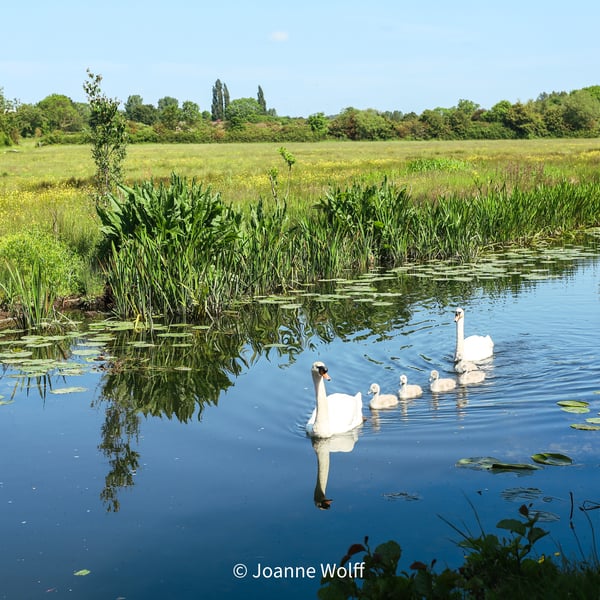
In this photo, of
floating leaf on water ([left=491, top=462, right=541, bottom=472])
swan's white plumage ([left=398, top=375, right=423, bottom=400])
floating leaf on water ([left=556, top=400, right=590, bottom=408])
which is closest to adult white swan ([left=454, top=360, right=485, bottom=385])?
swan's white plumage ([left=398, top=375, right=423, bottom=400])

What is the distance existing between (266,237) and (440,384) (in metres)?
6.33

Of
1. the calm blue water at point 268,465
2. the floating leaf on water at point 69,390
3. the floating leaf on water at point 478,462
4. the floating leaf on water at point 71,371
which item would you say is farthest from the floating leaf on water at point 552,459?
the floating leaf on water at point 71,371

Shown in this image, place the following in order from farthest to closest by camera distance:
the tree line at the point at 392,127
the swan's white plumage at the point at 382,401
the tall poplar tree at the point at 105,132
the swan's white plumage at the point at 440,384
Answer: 1. the tree line at the point at 392,127
2. the tall poplar tree at the point at 105,132
3. the swan's white plumage at the point at 440,384
4. the swan's white plumage at the point at 382,401

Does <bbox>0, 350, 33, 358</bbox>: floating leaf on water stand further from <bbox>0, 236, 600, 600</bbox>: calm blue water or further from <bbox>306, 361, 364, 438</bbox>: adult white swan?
<bbox>306, 361, 364, 438</bbox>: adult white swan

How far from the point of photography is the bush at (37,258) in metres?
13.3

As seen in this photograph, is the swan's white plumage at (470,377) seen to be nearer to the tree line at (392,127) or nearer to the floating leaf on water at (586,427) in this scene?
the floating leaf on water at (586,427)

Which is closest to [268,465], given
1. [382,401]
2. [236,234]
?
[382,401]

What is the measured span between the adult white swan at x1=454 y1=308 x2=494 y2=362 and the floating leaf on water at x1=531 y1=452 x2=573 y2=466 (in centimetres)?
337

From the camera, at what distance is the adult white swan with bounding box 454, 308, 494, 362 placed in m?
10.2

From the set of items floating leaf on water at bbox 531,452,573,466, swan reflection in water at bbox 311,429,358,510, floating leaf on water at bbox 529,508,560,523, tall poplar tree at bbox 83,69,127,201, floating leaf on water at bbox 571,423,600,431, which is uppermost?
tall poplar tree at bbox 83,69,127,201

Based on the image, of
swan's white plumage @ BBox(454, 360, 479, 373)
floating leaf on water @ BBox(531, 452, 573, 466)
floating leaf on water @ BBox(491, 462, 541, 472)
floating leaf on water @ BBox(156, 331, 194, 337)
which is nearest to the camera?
floating leaf on water @ BBox(491, 462, 541, 472)

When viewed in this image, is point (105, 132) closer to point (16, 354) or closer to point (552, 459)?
point (16, 354)

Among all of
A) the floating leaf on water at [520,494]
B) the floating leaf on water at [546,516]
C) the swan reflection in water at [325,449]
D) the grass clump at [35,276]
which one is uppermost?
the grass clump at [35,276]

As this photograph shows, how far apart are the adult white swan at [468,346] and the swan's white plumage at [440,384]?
864 mm
